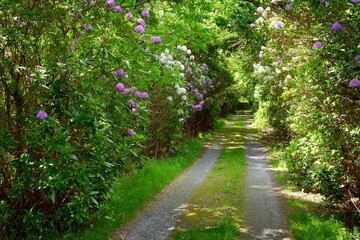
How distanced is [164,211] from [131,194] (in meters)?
0.95

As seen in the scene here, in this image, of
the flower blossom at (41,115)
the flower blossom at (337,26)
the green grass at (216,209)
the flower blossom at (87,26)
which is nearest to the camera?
the flower blossom at (41,115)

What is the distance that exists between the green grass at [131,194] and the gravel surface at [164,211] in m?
0.17

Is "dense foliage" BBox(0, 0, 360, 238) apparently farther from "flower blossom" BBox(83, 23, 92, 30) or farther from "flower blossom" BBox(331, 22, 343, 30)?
"flower blossom" BBox(331, 22, 343, 30)

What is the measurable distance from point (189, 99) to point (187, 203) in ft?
23.1

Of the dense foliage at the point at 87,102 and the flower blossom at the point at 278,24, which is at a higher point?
the flower blossom at the point at 278,24

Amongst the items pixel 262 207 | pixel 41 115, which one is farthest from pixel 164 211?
pixel 41 115

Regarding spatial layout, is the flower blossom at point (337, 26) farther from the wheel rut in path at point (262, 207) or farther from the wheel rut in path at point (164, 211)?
the wheel rut in path at point (164, 211)

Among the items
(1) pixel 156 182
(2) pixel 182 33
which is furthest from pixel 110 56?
(2) pixel 182 33

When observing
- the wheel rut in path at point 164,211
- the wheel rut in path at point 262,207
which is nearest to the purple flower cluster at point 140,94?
the wheel rut in path at point 164,211

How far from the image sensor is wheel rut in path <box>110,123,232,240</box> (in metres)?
5.97

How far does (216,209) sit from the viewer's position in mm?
7352

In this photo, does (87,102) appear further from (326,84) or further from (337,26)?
(326,84)

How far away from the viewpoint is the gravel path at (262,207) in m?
6.02

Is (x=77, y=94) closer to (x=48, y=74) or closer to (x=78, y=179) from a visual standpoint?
(x=48, y=74)
